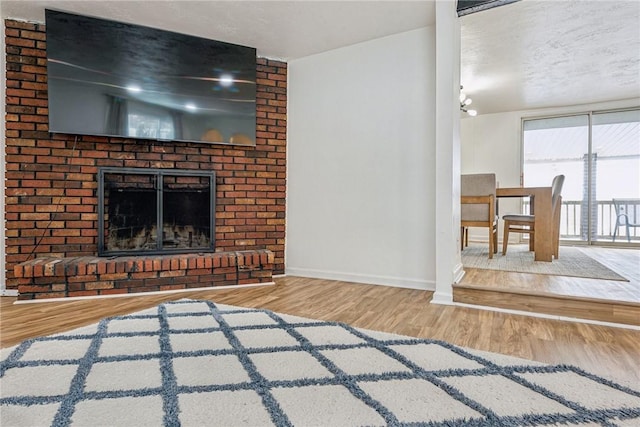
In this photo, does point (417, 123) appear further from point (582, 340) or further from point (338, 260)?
point (582, 340)

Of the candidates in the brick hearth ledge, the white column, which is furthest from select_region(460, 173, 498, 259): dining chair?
the brick hearth ledge

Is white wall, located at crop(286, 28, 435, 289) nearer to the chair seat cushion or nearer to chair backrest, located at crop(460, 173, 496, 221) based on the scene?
chair backrest, located at crop(460, 173, 496, 221)

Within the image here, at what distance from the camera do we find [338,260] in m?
3.53

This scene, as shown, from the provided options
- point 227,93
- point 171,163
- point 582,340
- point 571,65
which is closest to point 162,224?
point 171,163

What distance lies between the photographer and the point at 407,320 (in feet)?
7.30

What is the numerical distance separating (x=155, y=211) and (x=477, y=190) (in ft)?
10.7

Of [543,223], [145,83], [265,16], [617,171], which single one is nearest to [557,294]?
[543,223]

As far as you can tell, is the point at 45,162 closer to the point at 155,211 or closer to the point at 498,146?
the point at 155,211

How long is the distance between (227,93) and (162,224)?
1373 mm

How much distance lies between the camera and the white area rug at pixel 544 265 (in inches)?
119

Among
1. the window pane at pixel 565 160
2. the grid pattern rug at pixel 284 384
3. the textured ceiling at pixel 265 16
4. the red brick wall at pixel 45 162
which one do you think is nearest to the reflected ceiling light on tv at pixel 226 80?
the textured ceiling at pixel 265 16

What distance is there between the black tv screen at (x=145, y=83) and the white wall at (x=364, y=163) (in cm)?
68

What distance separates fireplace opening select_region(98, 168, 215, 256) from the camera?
3.08m

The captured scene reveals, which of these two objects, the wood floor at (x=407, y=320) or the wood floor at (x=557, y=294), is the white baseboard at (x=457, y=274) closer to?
the wood floor at (x=557, y=294)
